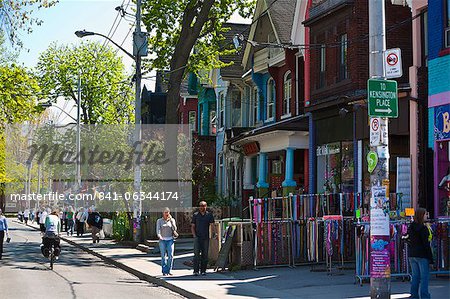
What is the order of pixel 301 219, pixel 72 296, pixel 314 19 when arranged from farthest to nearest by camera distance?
pixel 314 19 < pixel 301 219 < pixel 72 296

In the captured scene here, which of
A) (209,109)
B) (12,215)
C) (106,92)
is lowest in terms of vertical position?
(12,215)

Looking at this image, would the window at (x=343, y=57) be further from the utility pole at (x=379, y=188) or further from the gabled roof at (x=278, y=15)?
the utility pole at (x=379, y=188)

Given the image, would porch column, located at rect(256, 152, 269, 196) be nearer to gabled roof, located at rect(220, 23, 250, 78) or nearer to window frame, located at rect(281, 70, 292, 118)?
window frame, located at rect(281, 70, 292, 118)

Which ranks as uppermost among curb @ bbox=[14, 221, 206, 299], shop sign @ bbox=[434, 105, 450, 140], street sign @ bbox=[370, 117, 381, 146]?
shop sign @ bbox=[434, 105, 450, 140]

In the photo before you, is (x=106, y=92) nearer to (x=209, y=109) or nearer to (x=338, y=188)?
(x=209, y=109)

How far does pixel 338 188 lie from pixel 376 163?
459 inches

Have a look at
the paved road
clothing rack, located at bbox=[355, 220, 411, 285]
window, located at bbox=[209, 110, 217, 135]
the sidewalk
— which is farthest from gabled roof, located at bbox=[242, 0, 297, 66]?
clothing rack, located at bbox=[355, 220, 411, 285]

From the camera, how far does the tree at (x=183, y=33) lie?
29.7 m

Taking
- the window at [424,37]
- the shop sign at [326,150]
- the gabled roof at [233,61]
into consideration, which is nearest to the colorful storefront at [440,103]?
the window at [424,37]

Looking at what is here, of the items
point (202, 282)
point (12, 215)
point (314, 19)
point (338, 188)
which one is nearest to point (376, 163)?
point (202, 282)

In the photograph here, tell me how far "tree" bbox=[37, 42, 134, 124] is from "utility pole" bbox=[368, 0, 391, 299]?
161 feet

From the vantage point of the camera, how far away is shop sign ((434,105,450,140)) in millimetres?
16656

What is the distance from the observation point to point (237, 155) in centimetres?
3600

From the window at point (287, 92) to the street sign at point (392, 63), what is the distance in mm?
18646
